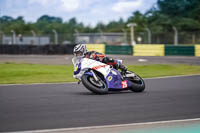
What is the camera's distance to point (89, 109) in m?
7.22

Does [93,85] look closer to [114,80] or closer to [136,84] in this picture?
[114,80]

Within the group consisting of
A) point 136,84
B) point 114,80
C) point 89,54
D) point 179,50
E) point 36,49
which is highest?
point 89,54

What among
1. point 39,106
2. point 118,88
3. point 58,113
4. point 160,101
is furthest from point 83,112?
point 118,88

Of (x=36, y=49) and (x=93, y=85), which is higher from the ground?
(x=36, y=49)

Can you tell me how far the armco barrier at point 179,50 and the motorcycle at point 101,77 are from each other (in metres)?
21.6

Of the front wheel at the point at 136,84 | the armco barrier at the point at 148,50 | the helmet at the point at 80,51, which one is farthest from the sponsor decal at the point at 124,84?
the armco barrier at the point at 148,50

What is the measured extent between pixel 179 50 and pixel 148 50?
250 centimetres

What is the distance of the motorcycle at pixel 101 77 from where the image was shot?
9117mm

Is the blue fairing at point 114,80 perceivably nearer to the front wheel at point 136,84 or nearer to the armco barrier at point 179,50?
the front wheel at point 136,84

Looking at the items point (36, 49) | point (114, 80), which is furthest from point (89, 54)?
point (36, 49)

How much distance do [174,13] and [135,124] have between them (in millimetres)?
46469

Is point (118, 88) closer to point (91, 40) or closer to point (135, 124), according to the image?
point (135, 124)

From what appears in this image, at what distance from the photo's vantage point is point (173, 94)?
939cm

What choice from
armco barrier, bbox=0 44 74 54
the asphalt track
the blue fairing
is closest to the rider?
the blue fairing
